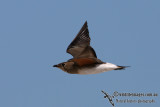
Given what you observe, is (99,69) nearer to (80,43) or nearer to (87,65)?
(87,65)

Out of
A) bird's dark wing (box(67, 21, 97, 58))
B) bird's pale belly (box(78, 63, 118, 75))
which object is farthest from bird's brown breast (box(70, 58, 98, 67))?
bird's dark wing (box(67, 21, 97, 58))

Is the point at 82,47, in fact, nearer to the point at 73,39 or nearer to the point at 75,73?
the point at 73,39

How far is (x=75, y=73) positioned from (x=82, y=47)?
1.39 m

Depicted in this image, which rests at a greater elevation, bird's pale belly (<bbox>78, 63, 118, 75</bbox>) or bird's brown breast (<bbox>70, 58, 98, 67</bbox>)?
bird's brown breast (<bbox>70, 58, 98, 67</bbox>)

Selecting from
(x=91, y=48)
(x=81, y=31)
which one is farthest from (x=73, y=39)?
(x=91, y=48)

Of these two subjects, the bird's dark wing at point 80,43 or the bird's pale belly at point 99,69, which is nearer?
the bird's pale belly at point 99,69

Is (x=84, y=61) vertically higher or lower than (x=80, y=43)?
lower

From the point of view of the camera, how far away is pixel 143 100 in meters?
9.08

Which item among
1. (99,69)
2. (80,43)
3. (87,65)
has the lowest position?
(99,69)

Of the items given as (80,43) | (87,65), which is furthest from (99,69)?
(80,43)

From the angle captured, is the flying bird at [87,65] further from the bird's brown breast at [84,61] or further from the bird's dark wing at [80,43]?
the bird's dark wing at [80,43]

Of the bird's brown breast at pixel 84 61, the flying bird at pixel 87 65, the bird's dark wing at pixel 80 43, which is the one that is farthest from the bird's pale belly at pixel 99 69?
the bird's dark wing at pixel 80 43

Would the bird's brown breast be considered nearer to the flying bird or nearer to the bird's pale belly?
the flying bird

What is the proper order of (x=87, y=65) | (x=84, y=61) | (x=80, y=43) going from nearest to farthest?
(x=84, y=61)
(x=87, y=65)
(x=80, y=43)
